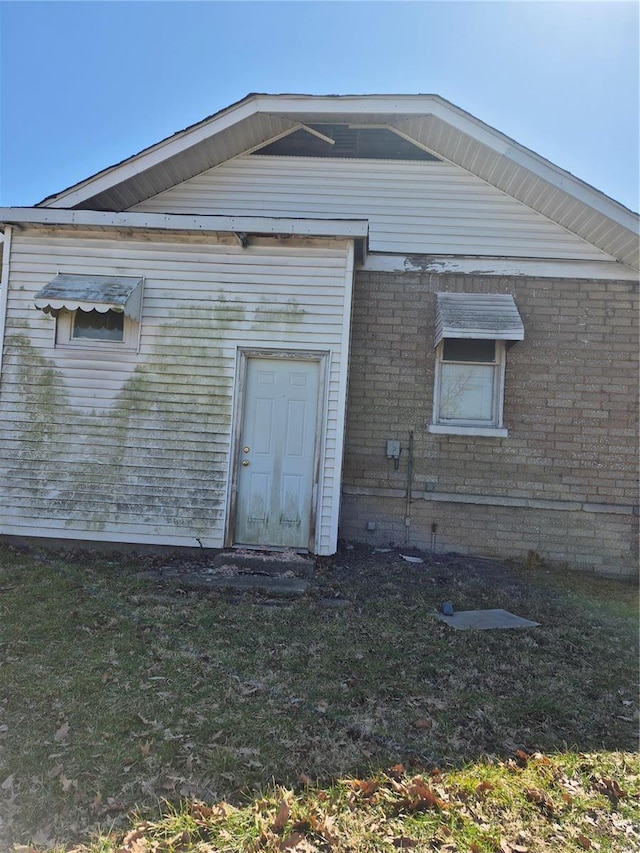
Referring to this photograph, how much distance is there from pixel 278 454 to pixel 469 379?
277cm

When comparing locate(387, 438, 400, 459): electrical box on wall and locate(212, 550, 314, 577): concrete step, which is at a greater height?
locate(387, 438, 400, 459): electrical box on wall

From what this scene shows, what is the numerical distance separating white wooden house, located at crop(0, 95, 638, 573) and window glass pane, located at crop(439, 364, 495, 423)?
0.09 feet

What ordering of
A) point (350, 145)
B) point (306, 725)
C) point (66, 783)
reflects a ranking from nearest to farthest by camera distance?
point (66, 783)
point (306, 725)
point (350, 145)

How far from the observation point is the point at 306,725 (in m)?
2.89

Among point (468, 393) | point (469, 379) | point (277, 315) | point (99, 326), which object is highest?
point (277, 315)

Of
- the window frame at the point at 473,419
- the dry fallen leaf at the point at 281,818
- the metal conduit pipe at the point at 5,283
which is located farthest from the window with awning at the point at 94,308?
the dry fallen leaf at the point at 281,818

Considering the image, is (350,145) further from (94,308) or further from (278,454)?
(278,454)

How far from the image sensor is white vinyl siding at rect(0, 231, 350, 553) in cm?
619

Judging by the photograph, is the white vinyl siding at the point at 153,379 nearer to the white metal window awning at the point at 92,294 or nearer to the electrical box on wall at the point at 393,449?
the white metal window awning at the point at 92,294

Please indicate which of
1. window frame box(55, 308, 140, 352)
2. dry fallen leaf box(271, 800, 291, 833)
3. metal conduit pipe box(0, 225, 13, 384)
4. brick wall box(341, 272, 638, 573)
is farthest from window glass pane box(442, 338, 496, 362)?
dry fallen leaf box(271, 800, 291, 833)

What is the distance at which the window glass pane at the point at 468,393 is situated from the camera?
699 centimetres

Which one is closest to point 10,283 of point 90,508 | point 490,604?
point 90,508

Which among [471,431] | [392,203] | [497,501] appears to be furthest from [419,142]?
[497,501]

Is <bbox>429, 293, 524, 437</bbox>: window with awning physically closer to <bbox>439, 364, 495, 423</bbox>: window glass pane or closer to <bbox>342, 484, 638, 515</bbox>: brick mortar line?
<bbox>439, 364, 495, 423</bbox>: window glass pane
